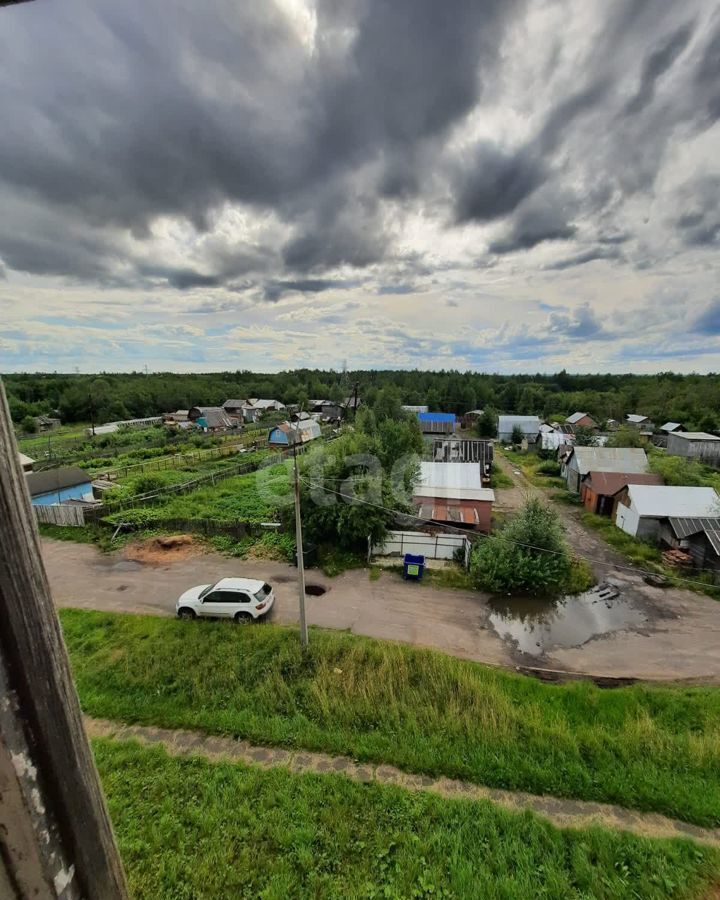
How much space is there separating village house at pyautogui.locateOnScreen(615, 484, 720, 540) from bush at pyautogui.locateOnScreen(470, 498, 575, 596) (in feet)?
16.7

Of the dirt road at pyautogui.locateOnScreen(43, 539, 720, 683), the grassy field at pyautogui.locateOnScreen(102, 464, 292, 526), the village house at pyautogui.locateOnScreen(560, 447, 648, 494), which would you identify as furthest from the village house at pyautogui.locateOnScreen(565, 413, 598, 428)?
the dirt road at pyautogui.locateOnScreen(43, 539, 720, 683)

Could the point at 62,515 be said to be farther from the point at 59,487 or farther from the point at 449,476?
the point at 449,476

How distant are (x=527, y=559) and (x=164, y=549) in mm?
12665

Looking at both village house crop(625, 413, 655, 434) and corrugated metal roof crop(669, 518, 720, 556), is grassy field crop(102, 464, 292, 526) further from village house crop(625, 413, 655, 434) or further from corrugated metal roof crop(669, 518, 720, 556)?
village house crop(625, 413, 655, 434)

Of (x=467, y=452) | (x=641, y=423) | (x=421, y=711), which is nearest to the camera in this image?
(x=421, y=711)

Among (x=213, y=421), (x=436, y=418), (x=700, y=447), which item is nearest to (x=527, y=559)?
(x=436, y=418)

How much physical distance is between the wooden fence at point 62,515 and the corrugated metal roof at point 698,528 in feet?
76.8

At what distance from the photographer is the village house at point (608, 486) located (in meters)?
19.3

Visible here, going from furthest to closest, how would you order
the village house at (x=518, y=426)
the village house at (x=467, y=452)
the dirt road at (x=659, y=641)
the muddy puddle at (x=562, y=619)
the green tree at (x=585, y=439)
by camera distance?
the village house at (x=518, y=426), the green tree at (x=585, y=439), the village house at (x=467, y=452), the muddy puddle at (x=562, y=619), the dirt road at (x=659, y=641)

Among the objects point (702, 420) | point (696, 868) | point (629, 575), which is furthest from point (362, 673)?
point (702, 420)

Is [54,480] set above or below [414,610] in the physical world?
above

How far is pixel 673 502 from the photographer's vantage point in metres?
16.5

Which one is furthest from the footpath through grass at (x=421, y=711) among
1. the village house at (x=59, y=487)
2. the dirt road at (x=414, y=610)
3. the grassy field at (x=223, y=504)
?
the village house at (x=59, y=487)

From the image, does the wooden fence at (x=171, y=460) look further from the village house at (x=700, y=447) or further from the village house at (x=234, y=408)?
the village house at (x=700, y=447)
